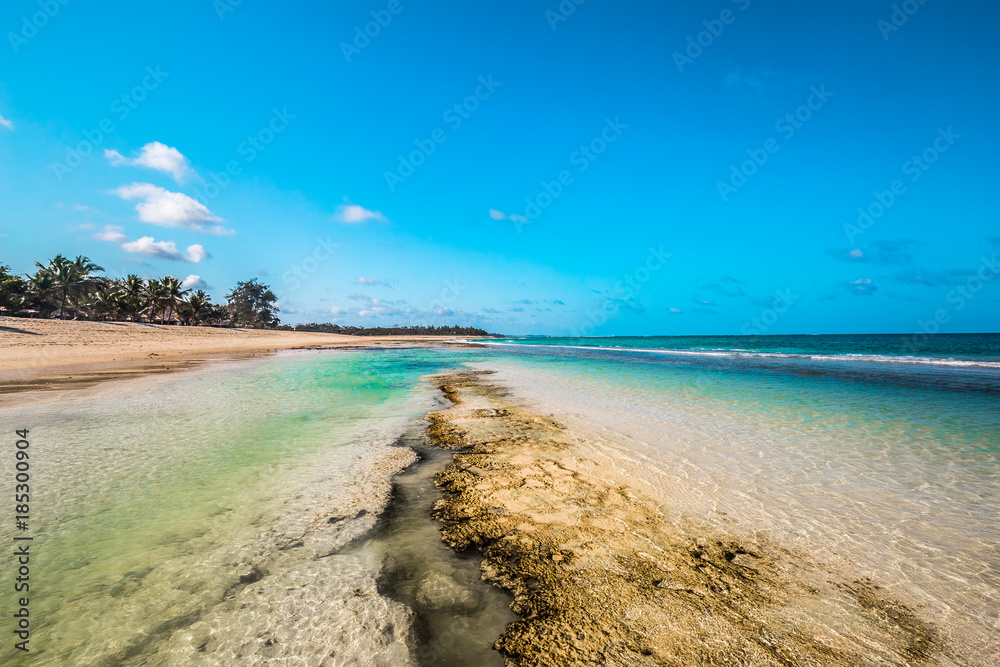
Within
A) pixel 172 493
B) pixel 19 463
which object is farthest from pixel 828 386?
pixel 19 463

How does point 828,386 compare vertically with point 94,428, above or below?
above

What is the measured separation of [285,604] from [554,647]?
1.95 metres

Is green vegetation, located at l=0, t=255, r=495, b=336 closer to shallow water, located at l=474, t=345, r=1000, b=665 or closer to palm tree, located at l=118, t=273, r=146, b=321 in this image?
palm tree, located at l=118, t=273, r=146, b=321

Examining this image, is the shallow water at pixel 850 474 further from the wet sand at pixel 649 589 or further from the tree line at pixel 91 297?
the tree line at pixel 91 297

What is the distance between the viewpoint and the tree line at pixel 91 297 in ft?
146

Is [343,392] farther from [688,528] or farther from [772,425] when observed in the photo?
[772,425]

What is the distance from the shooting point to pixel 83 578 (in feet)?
10.1

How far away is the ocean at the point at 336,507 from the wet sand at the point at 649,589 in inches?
9.6

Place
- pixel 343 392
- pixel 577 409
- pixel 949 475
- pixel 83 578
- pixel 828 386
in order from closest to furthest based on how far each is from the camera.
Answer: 1. pixel 83 578
2. pixel 949 475
3. pixel 577 409
4. pixel 343 392
5. pixel 828 386

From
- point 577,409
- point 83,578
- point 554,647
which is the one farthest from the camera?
point 577,409

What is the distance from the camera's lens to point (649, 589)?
9.62 feet

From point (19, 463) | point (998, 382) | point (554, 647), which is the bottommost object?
point (19, 463)

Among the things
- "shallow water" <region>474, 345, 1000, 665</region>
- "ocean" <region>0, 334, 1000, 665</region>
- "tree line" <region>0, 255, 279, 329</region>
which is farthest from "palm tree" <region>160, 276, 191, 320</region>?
"shallow water" <region>474, 345, 1000, 665</region>

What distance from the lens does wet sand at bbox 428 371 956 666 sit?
92.9 inches
